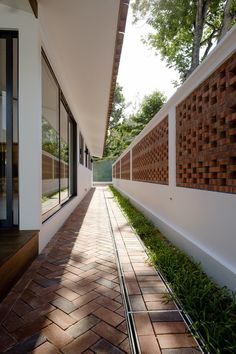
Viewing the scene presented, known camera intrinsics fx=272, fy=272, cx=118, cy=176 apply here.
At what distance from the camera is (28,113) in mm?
3061

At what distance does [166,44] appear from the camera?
1280cm

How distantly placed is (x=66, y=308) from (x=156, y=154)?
3.62 m

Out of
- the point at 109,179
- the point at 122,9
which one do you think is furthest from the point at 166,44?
the point at 109,179

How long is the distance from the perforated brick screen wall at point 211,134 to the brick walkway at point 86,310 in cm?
103

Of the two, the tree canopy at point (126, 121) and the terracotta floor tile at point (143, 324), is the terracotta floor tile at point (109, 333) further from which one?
the tree canopy at point (126, 121)

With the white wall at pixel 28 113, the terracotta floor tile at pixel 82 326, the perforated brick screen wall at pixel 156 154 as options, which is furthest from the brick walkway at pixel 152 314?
the perforated brick screen wall at pixel 156 154

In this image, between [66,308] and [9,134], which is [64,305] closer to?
[66,308]

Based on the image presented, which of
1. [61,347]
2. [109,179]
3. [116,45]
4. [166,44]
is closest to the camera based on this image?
[61,347]

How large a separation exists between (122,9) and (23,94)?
143 centimetres

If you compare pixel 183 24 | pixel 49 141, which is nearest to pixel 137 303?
pixel 49 141

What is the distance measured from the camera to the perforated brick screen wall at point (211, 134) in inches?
83.4

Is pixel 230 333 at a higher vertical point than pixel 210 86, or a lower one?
lower

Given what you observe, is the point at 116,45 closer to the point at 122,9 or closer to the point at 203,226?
the point at 122,9

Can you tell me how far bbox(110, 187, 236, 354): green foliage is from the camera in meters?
1.51
